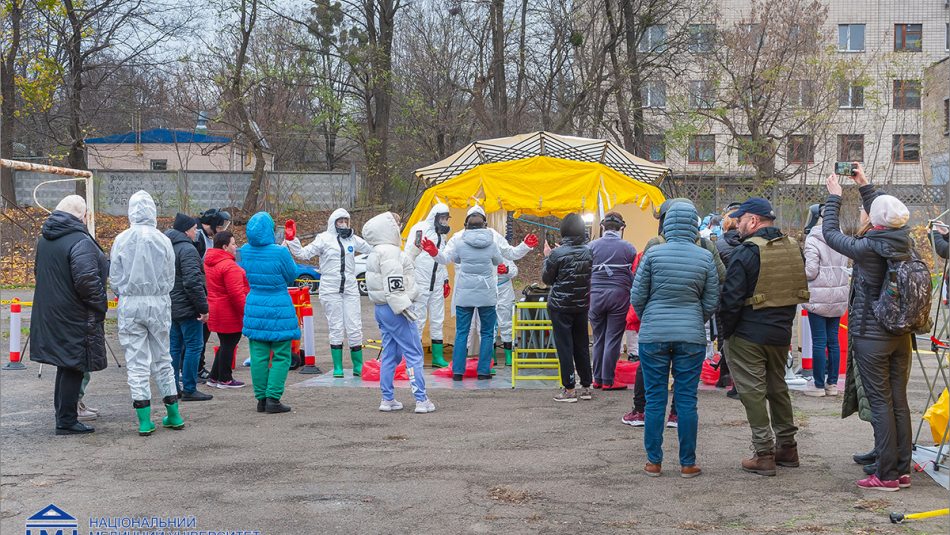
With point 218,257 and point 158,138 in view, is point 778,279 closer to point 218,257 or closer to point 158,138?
point 218,257

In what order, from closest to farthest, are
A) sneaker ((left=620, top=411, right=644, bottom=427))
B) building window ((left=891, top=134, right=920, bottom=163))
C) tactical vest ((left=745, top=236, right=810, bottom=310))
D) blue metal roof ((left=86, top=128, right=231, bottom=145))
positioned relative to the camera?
1. tactical vest ((left=745, top=236, right=810, bottom=310))
2. sneaker ((left=620, top=411, right=644, bottom=427))
3. building window ((left=891, top=134, right=920, bottom=163))
4. blue metal roof ((left=86, top=128, right=231, bottom=145))

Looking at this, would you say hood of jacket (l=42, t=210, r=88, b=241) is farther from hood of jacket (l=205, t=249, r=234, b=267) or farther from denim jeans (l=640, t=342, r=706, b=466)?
denim jeans (l=640, t=342, r=706, b=466)

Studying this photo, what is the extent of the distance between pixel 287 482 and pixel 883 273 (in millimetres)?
4195

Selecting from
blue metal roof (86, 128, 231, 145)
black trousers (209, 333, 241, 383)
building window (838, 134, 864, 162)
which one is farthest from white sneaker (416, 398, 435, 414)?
blue metal roof (86, 128, 231, 145)

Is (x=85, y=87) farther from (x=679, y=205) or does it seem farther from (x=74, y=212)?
(x=679, y=205)

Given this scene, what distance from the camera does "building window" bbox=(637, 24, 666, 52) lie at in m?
29.0

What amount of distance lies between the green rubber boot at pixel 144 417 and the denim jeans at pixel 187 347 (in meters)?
1.52

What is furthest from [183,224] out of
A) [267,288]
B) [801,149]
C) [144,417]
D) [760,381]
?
[801,149]

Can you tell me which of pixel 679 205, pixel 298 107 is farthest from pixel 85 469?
pixel 298 107

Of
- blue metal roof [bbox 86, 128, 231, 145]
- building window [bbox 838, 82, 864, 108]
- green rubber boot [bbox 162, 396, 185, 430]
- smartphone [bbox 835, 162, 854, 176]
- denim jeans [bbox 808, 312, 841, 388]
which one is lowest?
green rubber boot [bbox 162, 396, 185, 430]

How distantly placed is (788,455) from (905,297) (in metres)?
1.47

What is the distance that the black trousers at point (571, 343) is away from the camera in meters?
9.41

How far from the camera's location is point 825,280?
376 inches

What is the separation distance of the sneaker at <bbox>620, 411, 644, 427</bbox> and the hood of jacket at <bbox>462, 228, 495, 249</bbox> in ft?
9.93
